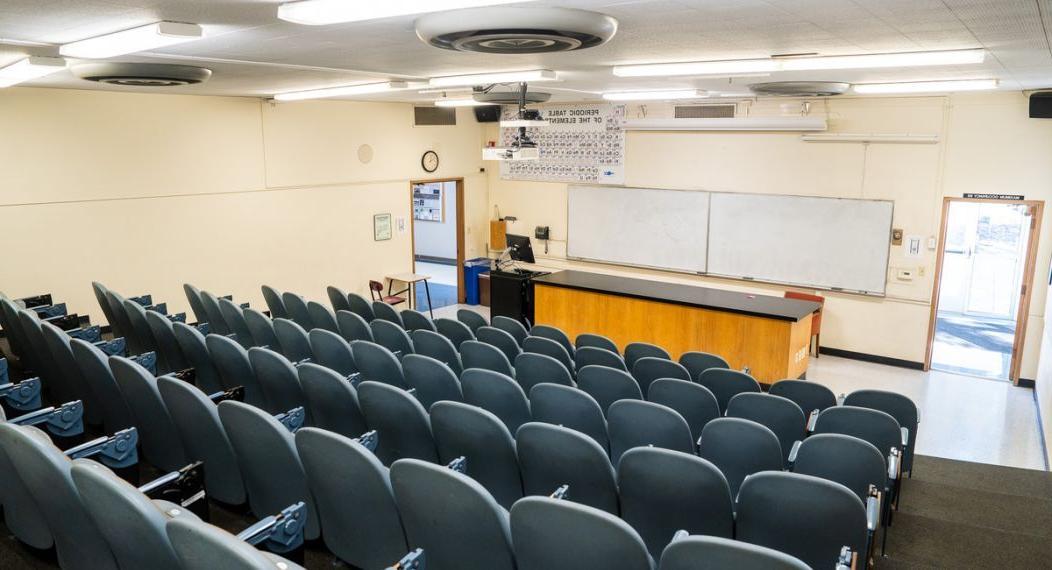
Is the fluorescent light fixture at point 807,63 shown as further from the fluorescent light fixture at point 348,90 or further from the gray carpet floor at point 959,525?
the gray carpet floor at point 959,525

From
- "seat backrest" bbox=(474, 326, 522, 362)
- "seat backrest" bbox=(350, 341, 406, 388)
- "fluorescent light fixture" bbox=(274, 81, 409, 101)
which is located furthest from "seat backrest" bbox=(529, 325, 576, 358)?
"fluorescent light fixture" bbox=(274, 81, 409, 101)

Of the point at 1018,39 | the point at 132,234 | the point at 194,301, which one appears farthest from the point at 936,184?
the point at 132,234

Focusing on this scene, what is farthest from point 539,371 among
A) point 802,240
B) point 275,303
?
point 802,240

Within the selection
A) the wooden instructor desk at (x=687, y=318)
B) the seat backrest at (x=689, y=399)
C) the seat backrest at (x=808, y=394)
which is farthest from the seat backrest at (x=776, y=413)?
the wooden instructor desk at (x=687, y=318)

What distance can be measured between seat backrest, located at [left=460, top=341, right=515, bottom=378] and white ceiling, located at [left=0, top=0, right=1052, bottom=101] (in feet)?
6.68

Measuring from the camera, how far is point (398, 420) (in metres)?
3.58

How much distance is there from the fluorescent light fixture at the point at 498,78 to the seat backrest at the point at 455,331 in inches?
84.8

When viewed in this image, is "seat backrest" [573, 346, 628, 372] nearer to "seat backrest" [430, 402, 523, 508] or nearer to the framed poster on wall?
"seat backrest" [430, 402, 523, 508]

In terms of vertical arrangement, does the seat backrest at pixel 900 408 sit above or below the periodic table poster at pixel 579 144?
below

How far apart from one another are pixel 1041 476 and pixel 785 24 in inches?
162

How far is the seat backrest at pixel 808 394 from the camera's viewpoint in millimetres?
4797

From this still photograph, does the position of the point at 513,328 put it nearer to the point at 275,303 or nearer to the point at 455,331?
the point at 455,331

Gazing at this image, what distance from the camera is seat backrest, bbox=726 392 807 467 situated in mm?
4164

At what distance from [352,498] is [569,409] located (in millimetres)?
1551
